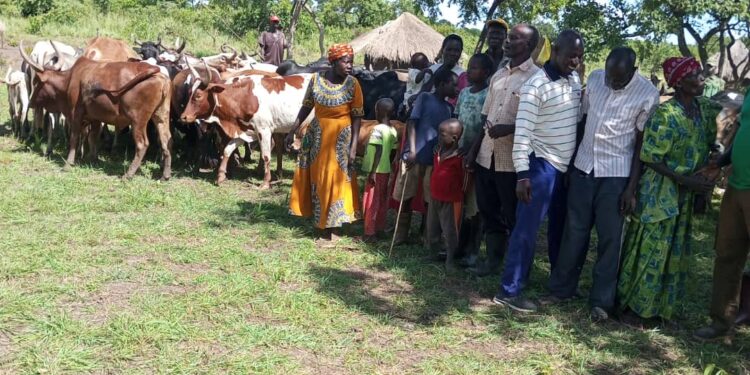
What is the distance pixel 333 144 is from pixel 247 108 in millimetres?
2563

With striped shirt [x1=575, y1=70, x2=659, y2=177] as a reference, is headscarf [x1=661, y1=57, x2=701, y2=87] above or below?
above

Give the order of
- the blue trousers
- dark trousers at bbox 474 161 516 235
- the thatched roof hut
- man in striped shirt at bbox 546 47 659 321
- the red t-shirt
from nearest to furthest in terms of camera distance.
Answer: man in striped shirt at bbox 546 47 659 321, the blue trousers, dark trousers at bbox 474 161 516 235, the red t-shirt, the thatched roof hut

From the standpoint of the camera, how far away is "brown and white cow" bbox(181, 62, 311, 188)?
8.06 m

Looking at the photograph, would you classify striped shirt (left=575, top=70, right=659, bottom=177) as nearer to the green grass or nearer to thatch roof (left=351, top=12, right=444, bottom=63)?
the green grass

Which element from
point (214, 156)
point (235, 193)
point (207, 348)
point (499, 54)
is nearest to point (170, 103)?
point (214, 156)

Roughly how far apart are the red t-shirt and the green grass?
25.8 inches

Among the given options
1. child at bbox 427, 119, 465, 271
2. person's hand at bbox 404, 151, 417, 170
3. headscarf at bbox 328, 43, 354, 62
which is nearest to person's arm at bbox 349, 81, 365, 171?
headscarf at bbox 328, 43, 354, 62

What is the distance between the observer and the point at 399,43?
16.4m

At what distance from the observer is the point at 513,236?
4.66m

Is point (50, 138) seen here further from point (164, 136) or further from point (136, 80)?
point (136, 80)

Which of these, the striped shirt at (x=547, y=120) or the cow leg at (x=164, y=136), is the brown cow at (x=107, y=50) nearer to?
the cow leg at (x=164, y=136)

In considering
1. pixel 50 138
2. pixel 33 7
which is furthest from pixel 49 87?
pixel 33 7

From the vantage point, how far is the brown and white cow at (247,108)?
26.5 feet

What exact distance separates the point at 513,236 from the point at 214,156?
5264mm
